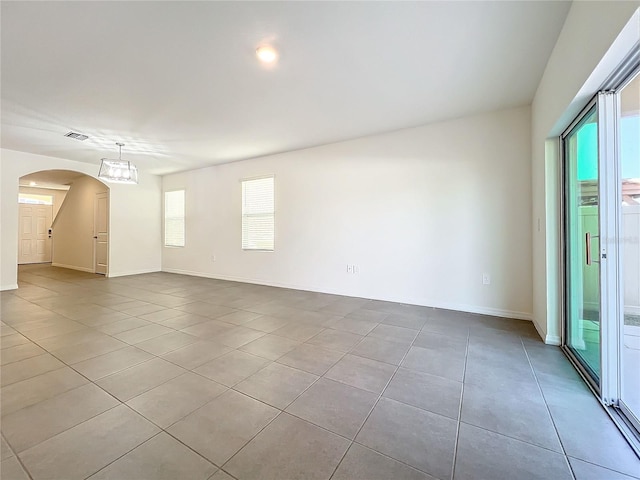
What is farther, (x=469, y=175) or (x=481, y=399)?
(x=469, y=175)

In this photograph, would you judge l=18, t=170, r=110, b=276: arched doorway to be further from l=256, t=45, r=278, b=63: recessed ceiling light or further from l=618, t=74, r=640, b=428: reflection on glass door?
l=618, t=74, r=640, b=428: reflection on glass door

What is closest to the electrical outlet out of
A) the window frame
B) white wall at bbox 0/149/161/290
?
the window frame

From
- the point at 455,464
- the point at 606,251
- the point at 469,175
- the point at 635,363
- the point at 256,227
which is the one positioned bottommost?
the point at 455,464

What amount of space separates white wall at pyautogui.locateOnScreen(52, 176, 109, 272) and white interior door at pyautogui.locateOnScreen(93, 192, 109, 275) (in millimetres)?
170

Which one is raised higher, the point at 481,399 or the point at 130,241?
the point at 130,241

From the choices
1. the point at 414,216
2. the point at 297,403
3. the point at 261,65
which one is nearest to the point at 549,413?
the point at 297,403

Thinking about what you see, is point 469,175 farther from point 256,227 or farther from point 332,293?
point 256,227

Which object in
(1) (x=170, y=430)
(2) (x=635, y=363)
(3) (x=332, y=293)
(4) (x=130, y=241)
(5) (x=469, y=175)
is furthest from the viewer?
(4) (x=130, y=241)

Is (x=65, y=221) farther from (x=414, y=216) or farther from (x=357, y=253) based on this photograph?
(x=414, y=216)

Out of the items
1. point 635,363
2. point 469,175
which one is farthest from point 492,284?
point 635,363

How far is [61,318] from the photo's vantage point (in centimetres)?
334

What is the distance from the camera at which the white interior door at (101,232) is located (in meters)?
6.58

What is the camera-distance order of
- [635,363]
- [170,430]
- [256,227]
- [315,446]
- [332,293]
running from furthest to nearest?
[256,227], [332,293], [635,363], [170,430], [315,446]

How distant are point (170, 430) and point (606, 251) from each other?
2772mm
